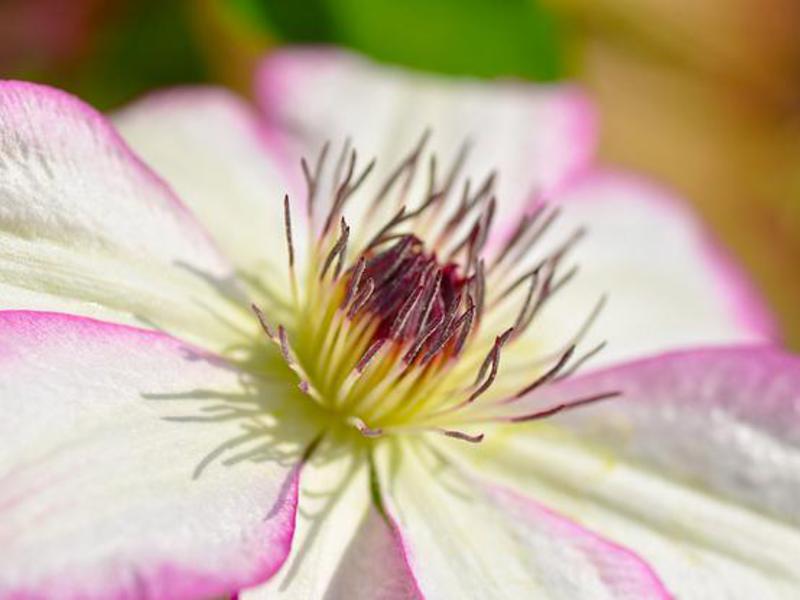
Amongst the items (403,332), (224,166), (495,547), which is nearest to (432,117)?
(224,166)

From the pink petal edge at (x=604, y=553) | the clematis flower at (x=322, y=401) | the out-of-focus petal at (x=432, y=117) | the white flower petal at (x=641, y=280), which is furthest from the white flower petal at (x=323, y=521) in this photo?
the out-of-focus petal at (x=432, y=117)

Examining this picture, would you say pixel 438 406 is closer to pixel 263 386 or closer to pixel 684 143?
pixel 263 386

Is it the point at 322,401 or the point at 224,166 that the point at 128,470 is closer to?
the point at 322,401

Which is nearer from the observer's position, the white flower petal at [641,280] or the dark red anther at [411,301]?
the dark red anther at [411,301]

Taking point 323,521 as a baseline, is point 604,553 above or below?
above

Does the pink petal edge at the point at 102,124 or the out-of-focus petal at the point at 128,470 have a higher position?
the pink petal edge at the point at 102,124

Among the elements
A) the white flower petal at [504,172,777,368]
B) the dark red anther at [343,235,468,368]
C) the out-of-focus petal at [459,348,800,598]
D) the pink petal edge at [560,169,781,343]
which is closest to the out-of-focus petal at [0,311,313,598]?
the dark red anther at [343,235,468,368]

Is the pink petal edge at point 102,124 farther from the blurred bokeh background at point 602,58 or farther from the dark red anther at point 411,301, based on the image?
the blurred bokeh background at point 602,58
